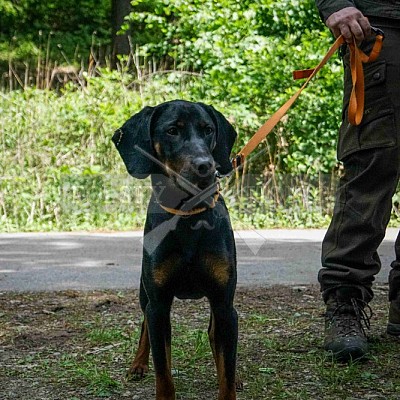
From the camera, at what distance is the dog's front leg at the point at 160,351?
2895 millimetres

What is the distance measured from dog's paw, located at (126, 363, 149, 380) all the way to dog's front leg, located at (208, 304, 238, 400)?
541 millimetres

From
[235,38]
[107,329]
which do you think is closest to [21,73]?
[235,38]

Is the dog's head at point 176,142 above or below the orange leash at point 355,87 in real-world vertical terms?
below

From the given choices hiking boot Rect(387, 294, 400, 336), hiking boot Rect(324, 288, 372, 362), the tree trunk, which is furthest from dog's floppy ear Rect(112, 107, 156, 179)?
the tree trunk

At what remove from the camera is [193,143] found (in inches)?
115

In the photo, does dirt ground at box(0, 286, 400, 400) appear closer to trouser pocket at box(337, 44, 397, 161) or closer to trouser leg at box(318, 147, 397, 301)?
trouser leg at box(318, 147, 397, 301)

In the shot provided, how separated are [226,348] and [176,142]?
794 millimetres

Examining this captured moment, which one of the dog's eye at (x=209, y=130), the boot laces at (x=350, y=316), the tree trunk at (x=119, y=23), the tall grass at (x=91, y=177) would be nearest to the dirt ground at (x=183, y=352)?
the boot laces at (x=350, y=316)

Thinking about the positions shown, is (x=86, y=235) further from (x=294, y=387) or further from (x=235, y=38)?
(x=294, y=387)

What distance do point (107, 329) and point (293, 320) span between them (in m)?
1.04

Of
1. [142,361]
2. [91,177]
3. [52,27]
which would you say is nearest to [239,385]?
[142,361]

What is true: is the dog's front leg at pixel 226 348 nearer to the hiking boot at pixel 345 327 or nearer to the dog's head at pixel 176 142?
the dog's head at pixel 176 142

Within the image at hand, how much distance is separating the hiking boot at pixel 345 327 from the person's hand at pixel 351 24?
1.18 metres

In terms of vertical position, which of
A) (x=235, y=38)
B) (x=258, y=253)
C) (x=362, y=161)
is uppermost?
(x=235, y=38)
